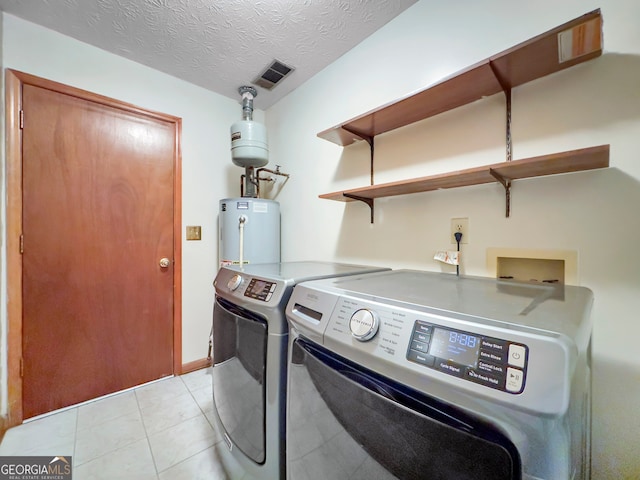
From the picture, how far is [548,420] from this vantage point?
0.36m

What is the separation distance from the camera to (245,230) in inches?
77.0

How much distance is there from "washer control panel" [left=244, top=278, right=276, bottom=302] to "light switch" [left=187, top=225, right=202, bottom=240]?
1408 millimetres

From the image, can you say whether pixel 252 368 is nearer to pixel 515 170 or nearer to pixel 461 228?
pixel 461 228

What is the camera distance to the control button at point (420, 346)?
0.49m

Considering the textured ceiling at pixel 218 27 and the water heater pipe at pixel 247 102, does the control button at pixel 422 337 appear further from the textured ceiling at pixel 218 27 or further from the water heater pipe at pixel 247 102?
the water heater pipe at pixel 247 102

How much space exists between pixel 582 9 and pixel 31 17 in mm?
2732

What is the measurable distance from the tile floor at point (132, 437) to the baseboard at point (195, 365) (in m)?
0.26

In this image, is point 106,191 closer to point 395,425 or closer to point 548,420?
point 395,425

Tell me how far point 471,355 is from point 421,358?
0.08 m

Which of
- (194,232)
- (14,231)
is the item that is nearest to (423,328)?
(194,232)

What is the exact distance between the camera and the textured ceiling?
4.67 feet

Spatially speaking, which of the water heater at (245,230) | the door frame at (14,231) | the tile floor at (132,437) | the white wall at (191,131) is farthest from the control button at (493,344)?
the door frame at (14,231)

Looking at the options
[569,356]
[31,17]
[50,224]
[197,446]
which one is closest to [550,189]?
[569,356]

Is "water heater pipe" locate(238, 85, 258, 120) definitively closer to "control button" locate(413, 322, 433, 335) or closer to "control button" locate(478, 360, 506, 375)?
"control button" locate(413, 322, 433, 335)
